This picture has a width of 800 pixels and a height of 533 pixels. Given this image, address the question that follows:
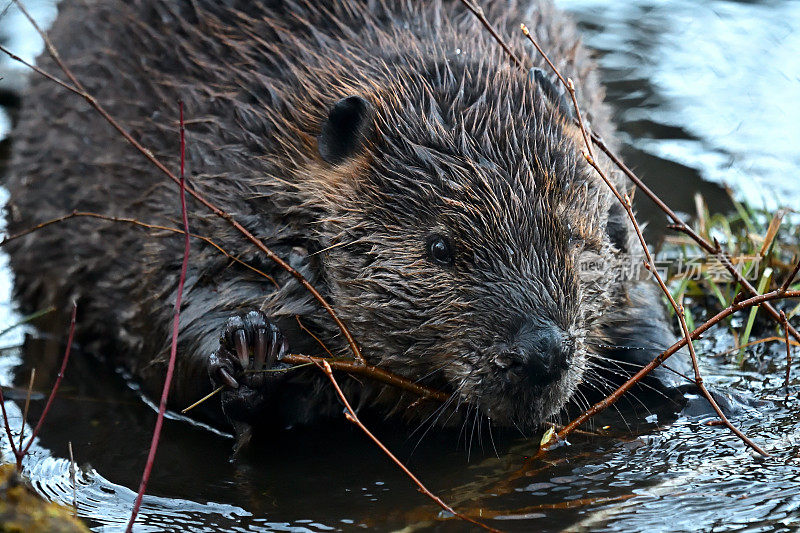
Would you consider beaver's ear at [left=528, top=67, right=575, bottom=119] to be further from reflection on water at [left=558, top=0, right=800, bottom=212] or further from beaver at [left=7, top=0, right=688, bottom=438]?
reflection on water at [left=558, top=0, right=800, bottom=212]

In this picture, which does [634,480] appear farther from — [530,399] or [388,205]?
[388,205]

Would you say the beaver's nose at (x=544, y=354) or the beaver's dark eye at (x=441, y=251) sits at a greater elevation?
the beaver's dark eye at (x=441, y=251)

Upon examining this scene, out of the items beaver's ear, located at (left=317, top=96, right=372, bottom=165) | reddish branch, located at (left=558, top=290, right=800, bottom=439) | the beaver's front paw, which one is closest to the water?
reddish branch, located at (left=558, top=290, right=800, bottom=439)

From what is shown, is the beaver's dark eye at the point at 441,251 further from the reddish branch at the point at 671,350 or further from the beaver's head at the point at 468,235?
the reddish branch at the point at 671,350

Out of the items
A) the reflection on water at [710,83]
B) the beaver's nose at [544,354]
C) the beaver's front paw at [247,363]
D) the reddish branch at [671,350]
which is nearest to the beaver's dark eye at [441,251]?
the beaver's nose at [544,354]

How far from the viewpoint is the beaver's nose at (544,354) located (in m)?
3.36

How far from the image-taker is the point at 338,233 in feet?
12.9

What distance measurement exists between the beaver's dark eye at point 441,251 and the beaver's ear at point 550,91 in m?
0.80

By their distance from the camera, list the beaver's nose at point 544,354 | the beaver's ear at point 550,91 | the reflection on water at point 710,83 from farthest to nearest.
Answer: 1. the reflection on water at point 710,83
2. the beaver's ear at point 550,91
3. the beaver's nose at point 544,354

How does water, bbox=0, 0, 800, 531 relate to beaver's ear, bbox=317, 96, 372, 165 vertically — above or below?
below

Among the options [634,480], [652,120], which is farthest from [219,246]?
[652,120]

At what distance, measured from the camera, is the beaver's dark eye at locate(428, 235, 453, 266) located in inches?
147

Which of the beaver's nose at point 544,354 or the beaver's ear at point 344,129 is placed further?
the beaver's ear at point 344,129

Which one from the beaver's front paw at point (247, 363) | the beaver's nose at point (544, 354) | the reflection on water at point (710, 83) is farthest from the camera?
the reflection on water at point (710, 83)
